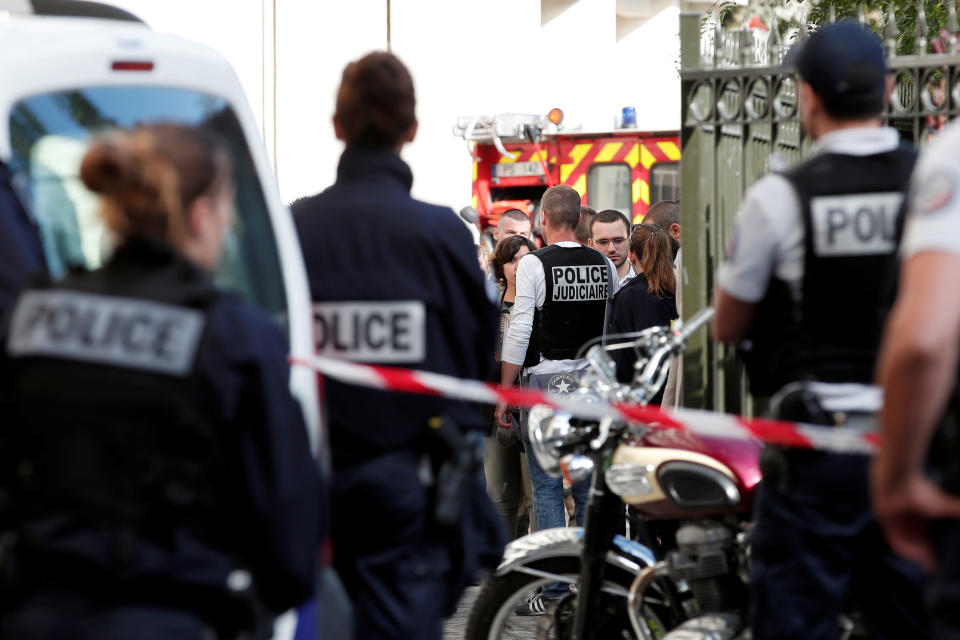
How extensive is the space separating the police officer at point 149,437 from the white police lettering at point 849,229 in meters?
1.28

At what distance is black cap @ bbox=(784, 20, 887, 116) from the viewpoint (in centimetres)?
322

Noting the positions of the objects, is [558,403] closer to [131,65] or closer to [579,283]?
[131,65]

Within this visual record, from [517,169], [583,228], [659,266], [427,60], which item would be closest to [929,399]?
[659,266]

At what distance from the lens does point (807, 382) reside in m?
3.17

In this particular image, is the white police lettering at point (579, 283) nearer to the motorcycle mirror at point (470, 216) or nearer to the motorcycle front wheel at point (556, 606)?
the motorcycle front wheel at point (556, 606)

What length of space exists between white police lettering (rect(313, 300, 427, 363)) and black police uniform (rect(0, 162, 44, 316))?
0.73 metres

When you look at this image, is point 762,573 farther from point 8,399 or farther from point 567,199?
point 567,199

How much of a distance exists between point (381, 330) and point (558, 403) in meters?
0.46

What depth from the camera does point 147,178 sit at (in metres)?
2.30

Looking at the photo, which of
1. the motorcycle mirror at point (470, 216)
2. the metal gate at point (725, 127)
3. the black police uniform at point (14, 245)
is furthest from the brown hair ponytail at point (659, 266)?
the motorcycle mirror at point (470, 216)

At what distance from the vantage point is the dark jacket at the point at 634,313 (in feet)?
21.6

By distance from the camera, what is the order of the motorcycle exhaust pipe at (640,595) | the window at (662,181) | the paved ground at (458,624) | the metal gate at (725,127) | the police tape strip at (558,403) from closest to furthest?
the police tape strip at (558,403) < the motorcycle exhaust pipe at (640,595) < the metal gate at (725,127) < the paved ground at (458,624) < the window at (662,181)

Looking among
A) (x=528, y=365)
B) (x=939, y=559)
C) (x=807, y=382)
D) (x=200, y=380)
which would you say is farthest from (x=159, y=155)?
(x=528, y=365)

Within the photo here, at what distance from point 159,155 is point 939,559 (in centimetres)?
130
